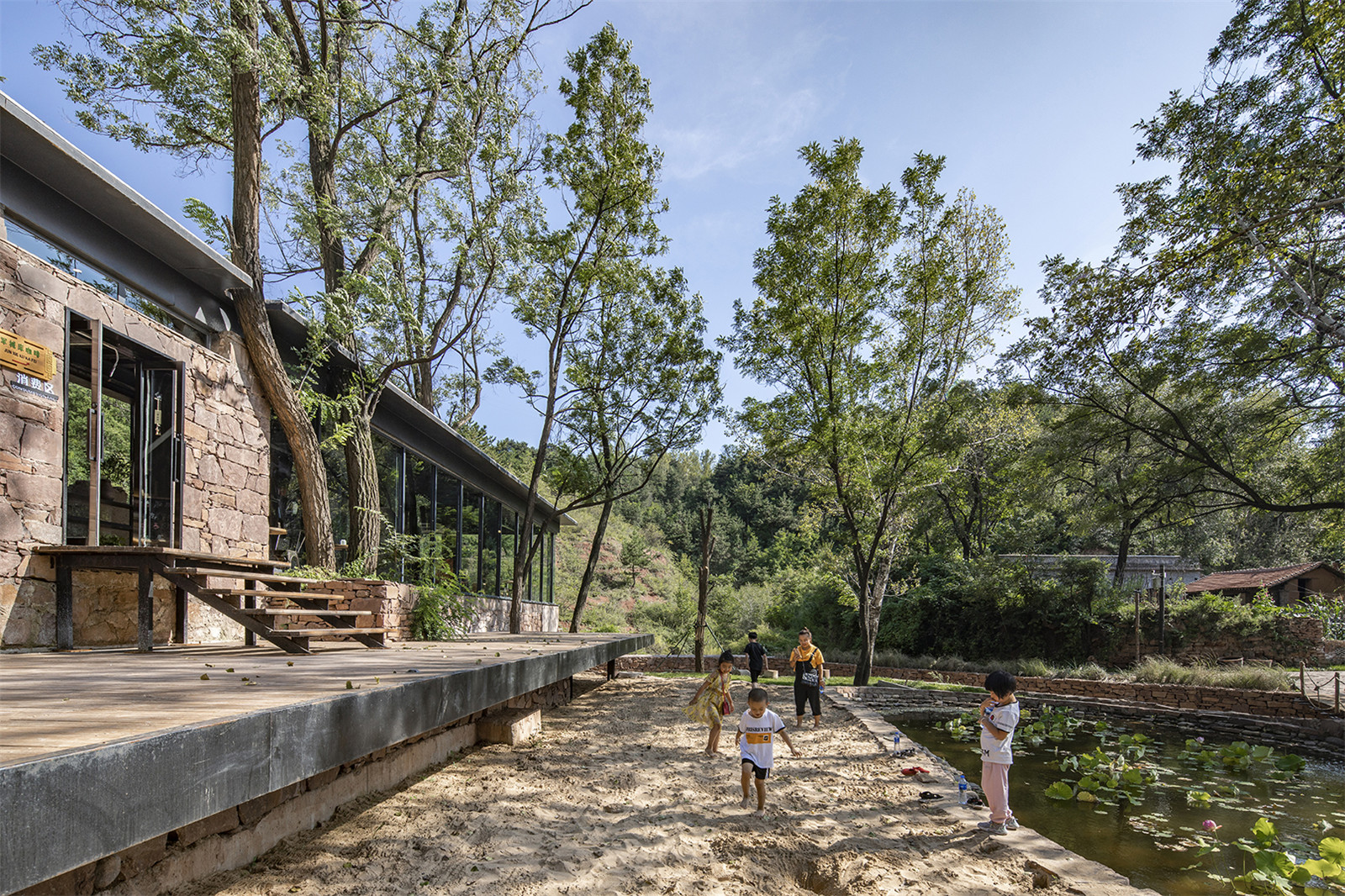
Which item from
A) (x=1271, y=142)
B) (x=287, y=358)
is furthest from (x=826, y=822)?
(x=1271, y=142)

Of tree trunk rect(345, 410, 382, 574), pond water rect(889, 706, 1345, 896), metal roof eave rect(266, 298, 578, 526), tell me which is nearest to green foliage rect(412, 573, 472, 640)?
tree trunk rect(345, 410, 382, 574)

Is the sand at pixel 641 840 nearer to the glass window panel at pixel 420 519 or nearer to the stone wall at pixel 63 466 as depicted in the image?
the stone wall at pixel 63 466

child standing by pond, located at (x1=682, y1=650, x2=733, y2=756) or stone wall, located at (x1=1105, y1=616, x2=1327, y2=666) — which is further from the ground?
child standing by pond, located at (x1=682, y1=650, x2=733, y2=756)

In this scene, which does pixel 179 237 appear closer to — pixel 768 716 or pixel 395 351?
pixel 395 351

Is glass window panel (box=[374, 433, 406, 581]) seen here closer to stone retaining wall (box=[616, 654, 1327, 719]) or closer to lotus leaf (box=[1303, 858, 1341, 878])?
stone retaining wall (box=[616, 654, 1327, 719])

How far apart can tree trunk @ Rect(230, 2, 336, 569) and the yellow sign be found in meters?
2.83

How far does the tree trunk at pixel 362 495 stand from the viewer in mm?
10773

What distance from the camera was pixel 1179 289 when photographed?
9.00 meters

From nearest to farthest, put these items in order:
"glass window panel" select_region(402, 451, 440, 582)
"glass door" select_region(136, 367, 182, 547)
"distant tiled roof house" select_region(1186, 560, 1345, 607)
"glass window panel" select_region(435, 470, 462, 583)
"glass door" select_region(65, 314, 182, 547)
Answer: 1. "glass door" select_region(65, 314, 182, 547)
2. "glass door" select_region(136, 367, 182, 547)
3. "glass window panel" select_region(402, 451, 440, 582)
4. "glass window panel" select_region(435, 470, 462, 583)
5. "distant tiled roof house" select_region(1186, 560, 1345, 607)

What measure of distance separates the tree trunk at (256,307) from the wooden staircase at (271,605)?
6.16 feet

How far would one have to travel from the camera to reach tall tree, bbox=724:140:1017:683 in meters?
14.6

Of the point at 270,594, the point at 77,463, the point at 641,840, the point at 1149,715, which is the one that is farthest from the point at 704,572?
the point at 77,463

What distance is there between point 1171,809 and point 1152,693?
415 inches

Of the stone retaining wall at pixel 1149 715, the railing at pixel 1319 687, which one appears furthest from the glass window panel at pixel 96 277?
the railing at pixel 1319 687
